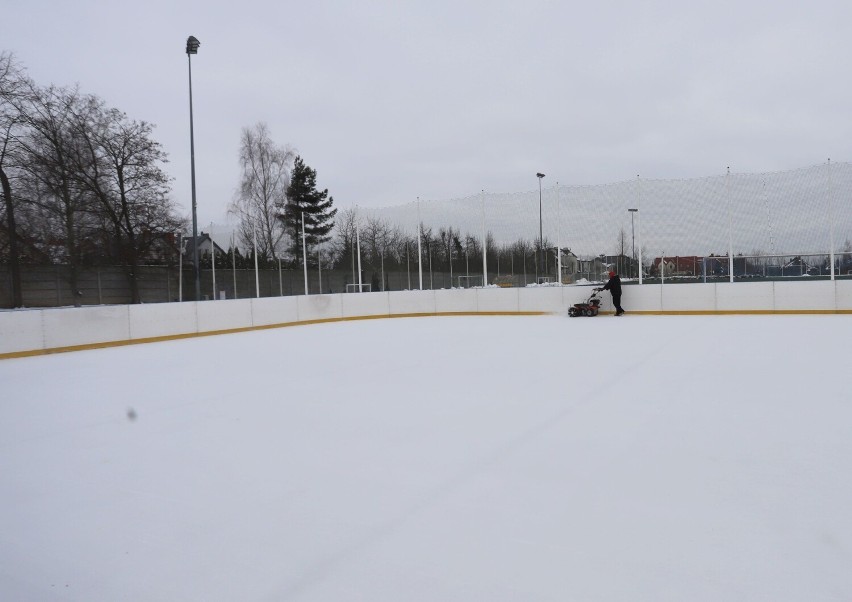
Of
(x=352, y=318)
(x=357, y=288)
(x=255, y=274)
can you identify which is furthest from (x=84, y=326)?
(x=357, y=288)

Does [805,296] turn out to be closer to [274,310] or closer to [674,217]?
[674,217]

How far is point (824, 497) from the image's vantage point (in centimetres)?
275

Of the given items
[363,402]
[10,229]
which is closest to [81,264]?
[10,229]

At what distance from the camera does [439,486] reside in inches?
120

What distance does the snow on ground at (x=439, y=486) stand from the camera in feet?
7.05

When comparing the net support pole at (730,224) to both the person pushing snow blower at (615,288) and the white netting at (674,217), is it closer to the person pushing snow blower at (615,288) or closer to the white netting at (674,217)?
the white netting at (674,217)

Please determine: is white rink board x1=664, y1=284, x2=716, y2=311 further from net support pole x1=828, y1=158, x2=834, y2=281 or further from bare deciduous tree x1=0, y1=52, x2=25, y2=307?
bare deciduous tree x1=0, y1=52, x2=25, y2=307

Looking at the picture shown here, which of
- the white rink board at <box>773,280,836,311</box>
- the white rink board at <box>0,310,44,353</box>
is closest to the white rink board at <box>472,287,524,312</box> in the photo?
the white rink board at <box>773,280,836,311</box>

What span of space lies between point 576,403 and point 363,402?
194cm

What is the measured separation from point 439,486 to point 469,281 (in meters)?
14.8

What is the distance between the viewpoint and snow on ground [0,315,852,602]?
215 cm

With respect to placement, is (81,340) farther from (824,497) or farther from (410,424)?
(824,497)

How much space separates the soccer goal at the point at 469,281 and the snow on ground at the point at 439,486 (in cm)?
1082

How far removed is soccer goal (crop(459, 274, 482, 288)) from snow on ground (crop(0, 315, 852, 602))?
10.8 metres
